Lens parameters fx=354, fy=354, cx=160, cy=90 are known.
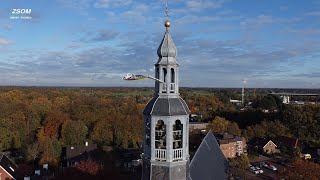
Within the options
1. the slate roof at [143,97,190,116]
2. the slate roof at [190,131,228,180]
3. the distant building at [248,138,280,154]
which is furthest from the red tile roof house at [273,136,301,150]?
the slate roof at [143,97,190,116]

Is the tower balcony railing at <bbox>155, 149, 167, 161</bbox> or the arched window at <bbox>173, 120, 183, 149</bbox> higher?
the arched window at <bbox>173, 120, 183, 149</bbox>

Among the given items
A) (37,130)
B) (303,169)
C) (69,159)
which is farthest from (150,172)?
(37,130)

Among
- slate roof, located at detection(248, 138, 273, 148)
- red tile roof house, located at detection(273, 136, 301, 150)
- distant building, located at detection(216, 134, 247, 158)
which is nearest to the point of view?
distant building, located at detection(216, 134, 247, 158)

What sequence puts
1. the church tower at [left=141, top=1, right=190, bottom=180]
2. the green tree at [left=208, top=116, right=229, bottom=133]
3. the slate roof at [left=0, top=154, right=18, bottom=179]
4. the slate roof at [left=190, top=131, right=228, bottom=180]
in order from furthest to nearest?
the green tree at [left=208, top=116, right=229, bottom=133], the slate roof at [left=0, top=154, right=18, bottom=179], the slate roof at [left=190, top=131, right=228, bottom=180], the church tower at [left=141, top=1, right=190, bottom=180]

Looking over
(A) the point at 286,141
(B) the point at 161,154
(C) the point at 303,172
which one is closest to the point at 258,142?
(A) the point at 286,141

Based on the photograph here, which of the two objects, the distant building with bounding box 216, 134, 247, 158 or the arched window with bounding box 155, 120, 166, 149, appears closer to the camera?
the arched window with bounding box 155, 120, 166, 149

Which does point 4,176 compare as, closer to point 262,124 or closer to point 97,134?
point 97,134

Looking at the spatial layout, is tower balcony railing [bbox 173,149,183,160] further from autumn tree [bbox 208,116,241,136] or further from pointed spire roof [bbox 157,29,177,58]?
autumn tree [bbox 208,116,241,136]
